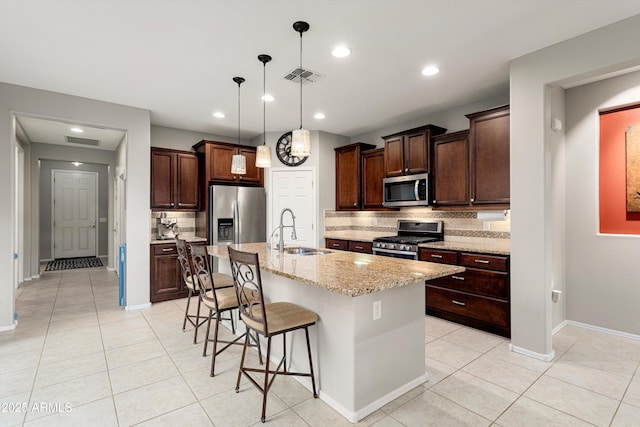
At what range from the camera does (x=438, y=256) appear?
3.78m

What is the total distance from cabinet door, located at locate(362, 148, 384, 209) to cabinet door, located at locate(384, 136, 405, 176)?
7.2 inches

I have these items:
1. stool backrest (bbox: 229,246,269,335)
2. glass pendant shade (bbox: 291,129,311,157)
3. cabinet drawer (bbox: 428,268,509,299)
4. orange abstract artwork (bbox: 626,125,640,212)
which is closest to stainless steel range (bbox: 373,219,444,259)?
cabinet drawer (bbox: 428,268,509,299)

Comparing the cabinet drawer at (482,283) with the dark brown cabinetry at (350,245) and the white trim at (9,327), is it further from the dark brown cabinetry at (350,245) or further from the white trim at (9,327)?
the white trim at (9,327)

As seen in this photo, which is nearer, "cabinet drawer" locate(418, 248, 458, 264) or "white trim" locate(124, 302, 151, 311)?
"cabinet drawer" locate(418, 248, 458, 264)

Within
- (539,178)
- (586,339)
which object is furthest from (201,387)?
(586,339)

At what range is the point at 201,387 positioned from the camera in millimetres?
2393

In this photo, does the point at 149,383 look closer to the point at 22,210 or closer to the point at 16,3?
the point at 16,3

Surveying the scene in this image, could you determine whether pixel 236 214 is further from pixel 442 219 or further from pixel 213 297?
pixel 442 219

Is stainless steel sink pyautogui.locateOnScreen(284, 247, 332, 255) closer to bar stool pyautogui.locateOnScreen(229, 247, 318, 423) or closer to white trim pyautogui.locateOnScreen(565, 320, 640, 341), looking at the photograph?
bar stool pyautogui.locateOnScreen(229, 247, 318, 423)

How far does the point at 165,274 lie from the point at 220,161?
6.35 feet

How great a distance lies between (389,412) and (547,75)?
9.68 feet

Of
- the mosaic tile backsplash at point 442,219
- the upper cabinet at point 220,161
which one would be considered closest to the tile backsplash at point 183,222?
the upper cabinet at point 220,161

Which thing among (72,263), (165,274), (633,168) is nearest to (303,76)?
(165,274)

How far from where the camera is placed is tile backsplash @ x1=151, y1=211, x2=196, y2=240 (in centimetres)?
523
